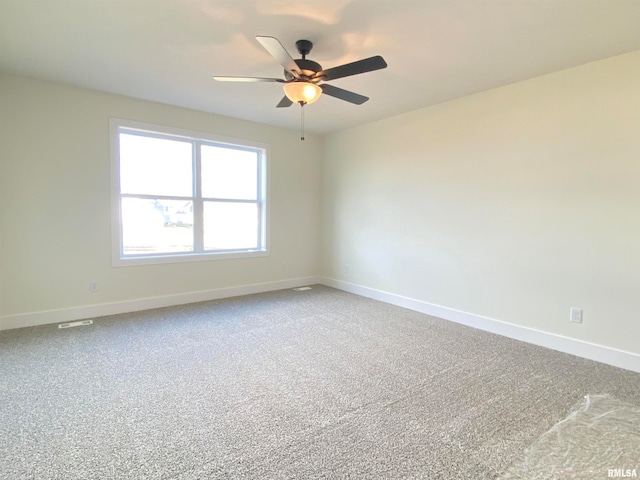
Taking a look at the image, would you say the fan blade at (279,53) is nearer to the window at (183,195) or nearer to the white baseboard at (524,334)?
the window at (183,195)

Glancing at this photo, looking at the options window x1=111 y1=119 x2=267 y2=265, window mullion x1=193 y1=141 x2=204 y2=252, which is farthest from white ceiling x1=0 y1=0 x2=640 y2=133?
Result: window mullion x1=193 y1=141 x2=204 y2=252

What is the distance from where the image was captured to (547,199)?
315cm

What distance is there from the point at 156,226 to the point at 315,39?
123 inches

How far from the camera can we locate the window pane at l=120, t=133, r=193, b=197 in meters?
4.07

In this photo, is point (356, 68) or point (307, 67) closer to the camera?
point (356, 68)

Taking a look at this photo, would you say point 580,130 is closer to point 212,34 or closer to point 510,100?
point 510,100

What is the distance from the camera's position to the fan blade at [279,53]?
78.0 inches

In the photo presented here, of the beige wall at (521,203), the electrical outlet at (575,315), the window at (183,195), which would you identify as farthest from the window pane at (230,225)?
the electrical outlet at (575,315)

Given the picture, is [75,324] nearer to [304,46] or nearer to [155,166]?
[155,166]

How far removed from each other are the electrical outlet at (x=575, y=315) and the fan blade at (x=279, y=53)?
3186 millimetres

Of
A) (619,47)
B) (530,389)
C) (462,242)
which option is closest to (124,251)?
(462,242)

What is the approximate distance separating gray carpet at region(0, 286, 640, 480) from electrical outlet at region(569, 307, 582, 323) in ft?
1.18

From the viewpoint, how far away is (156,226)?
171 inches

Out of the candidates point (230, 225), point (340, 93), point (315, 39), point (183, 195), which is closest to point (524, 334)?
point (340, 93)
